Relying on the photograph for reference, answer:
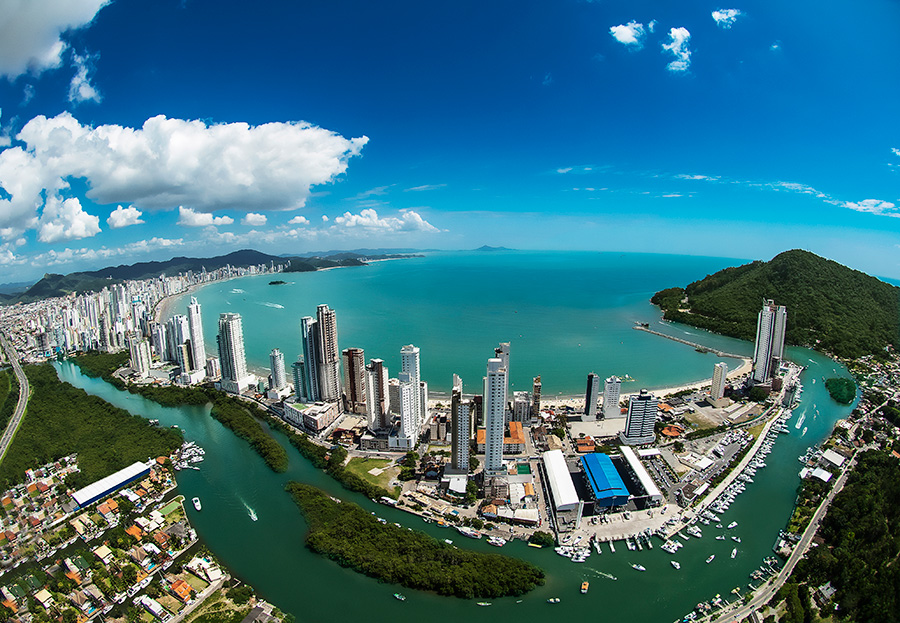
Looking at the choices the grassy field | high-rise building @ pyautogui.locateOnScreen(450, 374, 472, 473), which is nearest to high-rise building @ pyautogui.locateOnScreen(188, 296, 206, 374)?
the grassy field

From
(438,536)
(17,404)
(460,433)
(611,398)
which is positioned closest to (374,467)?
(460,433)

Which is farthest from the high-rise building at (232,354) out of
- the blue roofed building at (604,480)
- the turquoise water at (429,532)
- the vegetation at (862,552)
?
the vegetation at (862,552)

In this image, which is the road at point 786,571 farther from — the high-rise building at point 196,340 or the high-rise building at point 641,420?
the high-rise building at point 196,340

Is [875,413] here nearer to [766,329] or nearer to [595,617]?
[766,329]

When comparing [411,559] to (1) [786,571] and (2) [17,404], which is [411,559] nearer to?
(1) [786,571]

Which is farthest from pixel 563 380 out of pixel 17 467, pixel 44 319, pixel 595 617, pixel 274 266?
pixel 274 266

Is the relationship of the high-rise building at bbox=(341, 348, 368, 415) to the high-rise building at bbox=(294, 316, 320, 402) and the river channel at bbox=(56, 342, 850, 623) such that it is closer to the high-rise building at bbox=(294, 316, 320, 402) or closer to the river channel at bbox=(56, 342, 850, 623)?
the high-rise building at bbox=(294, 316, 320, 402)
